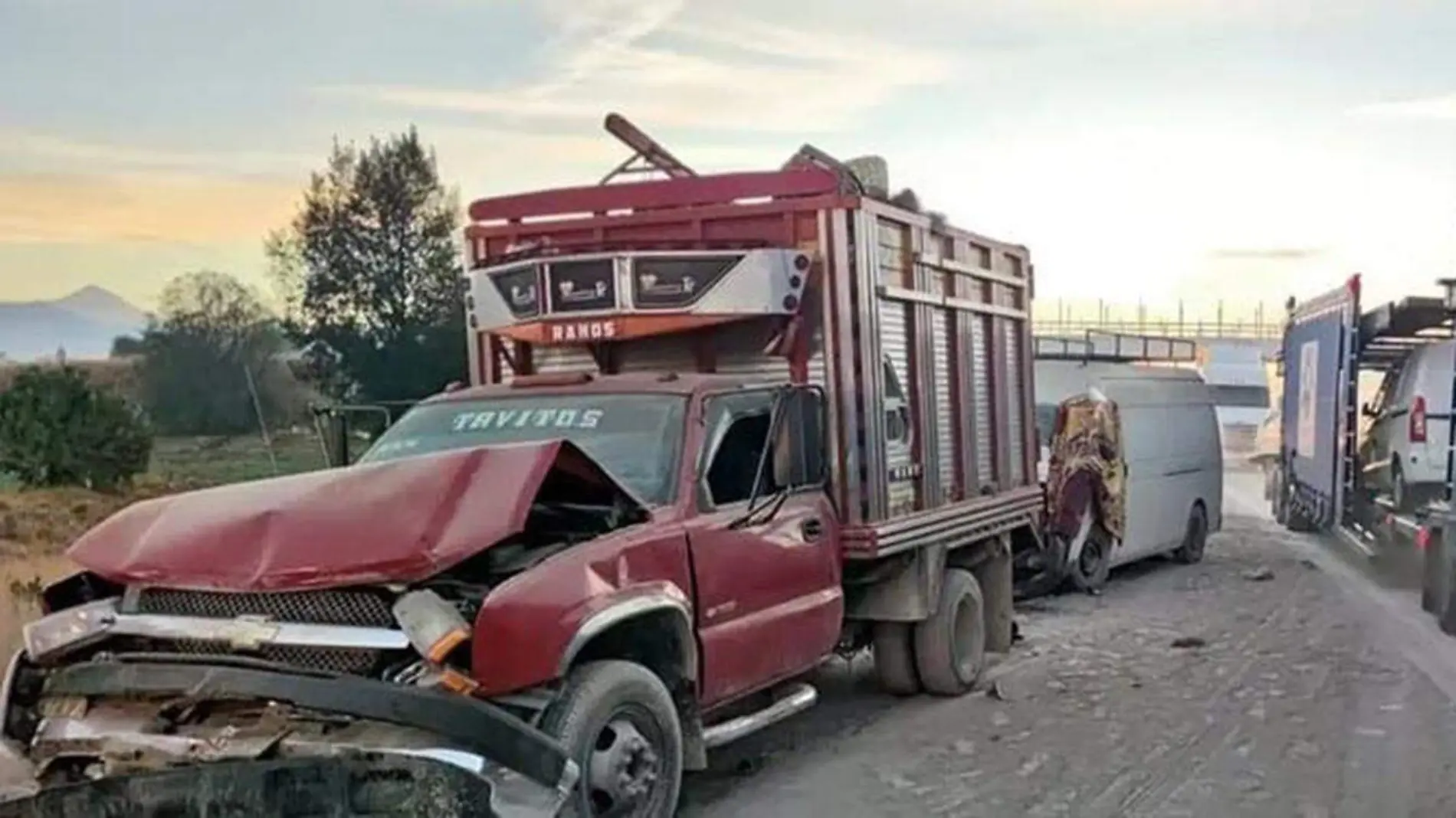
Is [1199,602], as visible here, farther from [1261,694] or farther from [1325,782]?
[1325,782]

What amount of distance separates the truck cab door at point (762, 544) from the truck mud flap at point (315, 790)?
1898 millimetres

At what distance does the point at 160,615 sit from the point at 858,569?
173 inches

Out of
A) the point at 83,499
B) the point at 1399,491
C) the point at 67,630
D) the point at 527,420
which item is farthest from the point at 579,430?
the point at 1399,491

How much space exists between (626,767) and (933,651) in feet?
12.9

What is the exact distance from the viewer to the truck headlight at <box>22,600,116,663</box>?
17.8 feet

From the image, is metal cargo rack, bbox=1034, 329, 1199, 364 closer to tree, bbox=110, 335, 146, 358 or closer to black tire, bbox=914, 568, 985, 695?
black tire, bbox=914, 568, 985, 695

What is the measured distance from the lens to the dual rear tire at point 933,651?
9242 mm

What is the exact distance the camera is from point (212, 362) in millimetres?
18562

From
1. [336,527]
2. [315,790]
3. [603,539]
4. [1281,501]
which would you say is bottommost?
[1281,501]

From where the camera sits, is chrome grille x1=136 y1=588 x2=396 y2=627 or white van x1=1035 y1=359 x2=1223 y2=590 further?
white van x1=1035 y1=359 x2=1223 y2=590

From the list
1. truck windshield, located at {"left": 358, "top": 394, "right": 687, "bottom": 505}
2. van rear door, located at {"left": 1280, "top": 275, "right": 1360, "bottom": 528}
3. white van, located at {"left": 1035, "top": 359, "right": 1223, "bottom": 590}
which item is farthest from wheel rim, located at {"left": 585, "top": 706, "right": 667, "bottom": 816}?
van rear door, located at {"left": 1280, "top": 275, "right": 1360, "bottom": 528}

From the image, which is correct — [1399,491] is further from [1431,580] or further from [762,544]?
[762,544]

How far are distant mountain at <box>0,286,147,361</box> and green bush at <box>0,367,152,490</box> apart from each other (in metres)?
0.41

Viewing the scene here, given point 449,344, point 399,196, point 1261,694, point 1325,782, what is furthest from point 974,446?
point 399,196
